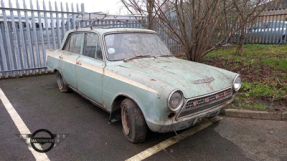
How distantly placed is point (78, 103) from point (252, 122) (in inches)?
142

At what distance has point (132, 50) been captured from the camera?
3.67 metres

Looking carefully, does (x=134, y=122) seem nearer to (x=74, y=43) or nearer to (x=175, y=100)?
(x=175, y=100)

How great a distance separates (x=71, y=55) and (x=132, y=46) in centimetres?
161

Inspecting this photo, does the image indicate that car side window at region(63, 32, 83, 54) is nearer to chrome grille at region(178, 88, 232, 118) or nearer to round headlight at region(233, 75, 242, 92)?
chrome grille at region(178, 88, 232, 118)

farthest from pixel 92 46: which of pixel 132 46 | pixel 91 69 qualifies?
pixel 132 46

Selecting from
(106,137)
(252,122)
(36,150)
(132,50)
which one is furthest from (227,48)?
(36,150)

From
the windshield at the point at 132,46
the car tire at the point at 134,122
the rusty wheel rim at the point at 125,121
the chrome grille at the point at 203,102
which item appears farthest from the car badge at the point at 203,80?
the windshield at the point at 132,46

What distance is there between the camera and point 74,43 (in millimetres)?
4656

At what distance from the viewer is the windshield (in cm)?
354

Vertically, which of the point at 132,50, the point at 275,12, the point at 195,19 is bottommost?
the point at 132,50

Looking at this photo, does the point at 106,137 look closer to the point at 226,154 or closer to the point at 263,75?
the point at 226,154

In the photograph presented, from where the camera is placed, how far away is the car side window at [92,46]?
3.64m

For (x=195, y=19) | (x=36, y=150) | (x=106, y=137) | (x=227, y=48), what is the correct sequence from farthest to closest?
(x=227, y=48) < (x=195, y=19) < (x=106, y=137) < (x=36, y=150)

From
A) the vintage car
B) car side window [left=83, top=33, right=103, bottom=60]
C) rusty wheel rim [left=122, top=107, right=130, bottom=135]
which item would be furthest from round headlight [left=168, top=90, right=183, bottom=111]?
car side window [left=83, top=33, right=103, bottom=60]
